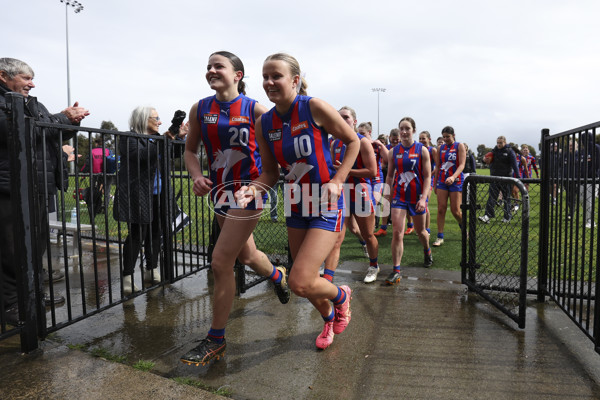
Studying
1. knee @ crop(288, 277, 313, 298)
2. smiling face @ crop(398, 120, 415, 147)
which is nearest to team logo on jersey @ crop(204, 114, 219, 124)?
knee @ crop(288, 277, 313, 298)

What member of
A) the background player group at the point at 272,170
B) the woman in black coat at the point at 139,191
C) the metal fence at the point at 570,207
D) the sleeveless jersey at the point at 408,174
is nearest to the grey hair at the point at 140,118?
the woman in black coat at the point at 139,191

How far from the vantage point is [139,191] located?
4098 mm

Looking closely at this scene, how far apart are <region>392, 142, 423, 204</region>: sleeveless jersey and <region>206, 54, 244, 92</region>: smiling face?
111 inches

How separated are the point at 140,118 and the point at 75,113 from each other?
1.03 metres

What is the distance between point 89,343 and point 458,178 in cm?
607

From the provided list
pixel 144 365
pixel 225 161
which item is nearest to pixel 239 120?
pixel 225 161

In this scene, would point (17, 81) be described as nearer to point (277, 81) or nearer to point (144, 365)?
point (277, 81)

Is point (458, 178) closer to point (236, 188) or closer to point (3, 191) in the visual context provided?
point (236, 188)

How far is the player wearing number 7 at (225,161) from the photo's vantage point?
3.03 metres

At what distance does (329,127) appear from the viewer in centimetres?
281

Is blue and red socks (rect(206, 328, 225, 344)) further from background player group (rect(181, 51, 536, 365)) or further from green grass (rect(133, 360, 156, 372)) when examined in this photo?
green grass (rect(133, 360, 156, 372))

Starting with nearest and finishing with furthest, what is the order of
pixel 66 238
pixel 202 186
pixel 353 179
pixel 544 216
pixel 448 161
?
pixel 202 186
pixel 66 238
pixel 544 216
pixel 353 179
pixel 448 161

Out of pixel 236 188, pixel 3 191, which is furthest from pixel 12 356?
pixel 236 188

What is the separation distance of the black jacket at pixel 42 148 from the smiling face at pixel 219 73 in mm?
1121
